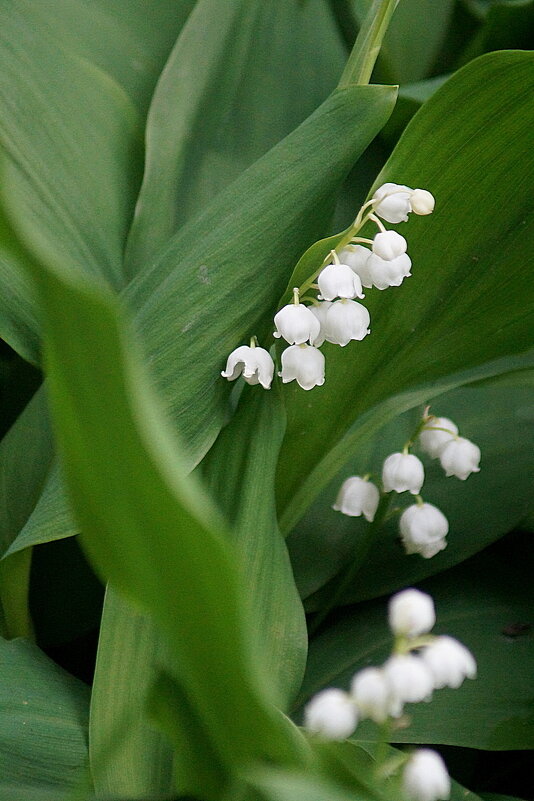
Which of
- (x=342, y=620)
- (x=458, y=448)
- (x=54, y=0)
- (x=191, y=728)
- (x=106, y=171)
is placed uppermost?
(x=54, y=0)

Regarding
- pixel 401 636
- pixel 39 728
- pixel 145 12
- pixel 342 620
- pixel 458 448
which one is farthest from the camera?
pixel 145 12

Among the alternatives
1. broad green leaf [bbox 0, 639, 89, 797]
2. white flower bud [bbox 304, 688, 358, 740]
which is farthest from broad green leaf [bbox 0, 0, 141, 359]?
white flower bud [bbox 304, 688, 358, 740]

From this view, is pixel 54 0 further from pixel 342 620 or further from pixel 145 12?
pixel 342 620

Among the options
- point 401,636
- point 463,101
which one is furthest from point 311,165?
Answer: point 401,636

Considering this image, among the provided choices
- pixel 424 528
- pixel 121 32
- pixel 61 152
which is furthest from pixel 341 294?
pixel 121 32

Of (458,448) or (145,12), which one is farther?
(145,12)

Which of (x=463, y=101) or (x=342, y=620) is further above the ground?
(x=463, y=101)
